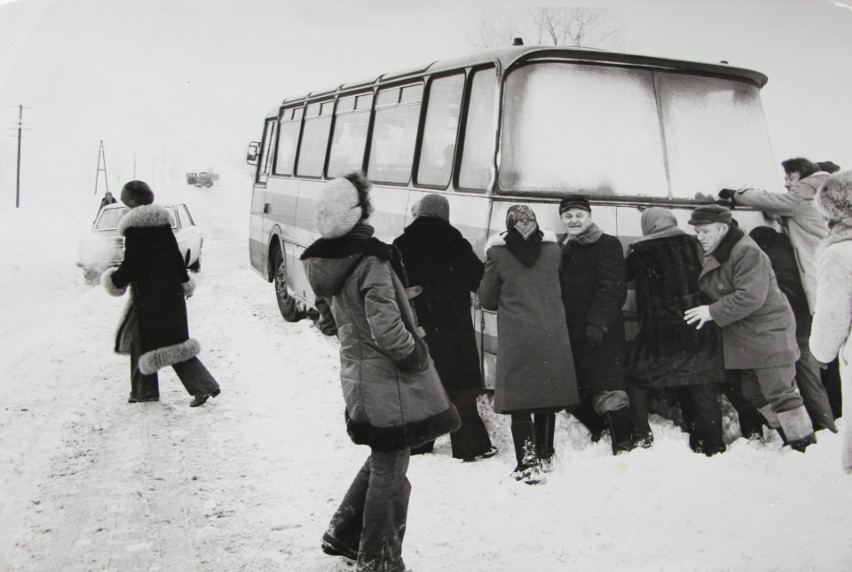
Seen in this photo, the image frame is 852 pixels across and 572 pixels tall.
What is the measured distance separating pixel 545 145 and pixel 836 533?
3065 mm

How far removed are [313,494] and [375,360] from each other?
5.27 ft

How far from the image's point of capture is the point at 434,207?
5.35 m

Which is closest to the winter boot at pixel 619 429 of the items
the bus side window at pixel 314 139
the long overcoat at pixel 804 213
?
the long overcoat at pixel 804 213

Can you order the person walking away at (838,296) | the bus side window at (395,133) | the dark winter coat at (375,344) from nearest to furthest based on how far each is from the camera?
the person walking away at (838,296), the dark winter coat at (375,344), the bus side window at (395,133)

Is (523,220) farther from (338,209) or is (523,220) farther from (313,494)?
(313,494)

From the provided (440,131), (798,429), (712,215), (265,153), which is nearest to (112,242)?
(265,153)

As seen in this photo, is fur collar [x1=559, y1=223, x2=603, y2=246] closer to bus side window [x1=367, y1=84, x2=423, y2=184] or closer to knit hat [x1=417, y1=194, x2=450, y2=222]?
knit hat [x1=417, y1=194, x2=450, y2=222]

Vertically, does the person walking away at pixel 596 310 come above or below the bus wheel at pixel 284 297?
below

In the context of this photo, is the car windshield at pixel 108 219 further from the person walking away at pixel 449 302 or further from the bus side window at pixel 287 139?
the person walking away at pixel 449 302

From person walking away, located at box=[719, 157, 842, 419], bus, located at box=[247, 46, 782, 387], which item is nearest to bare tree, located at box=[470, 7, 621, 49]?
bus, located at box=[247, 46, 782, 387]

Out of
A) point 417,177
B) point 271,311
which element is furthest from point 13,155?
point 417,177

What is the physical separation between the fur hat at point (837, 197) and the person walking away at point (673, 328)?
1689 mm

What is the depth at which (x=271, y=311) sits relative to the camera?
11492 millimetres

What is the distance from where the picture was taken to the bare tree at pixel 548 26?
946cm
